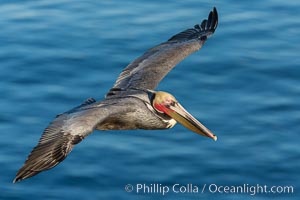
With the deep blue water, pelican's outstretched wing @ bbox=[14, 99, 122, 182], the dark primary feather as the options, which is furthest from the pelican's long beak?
the deep blue water

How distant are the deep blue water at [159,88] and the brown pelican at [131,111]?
251cm

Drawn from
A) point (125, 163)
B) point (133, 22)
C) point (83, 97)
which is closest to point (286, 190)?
point (125, 163)

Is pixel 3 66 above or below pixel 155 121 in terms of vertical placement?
above

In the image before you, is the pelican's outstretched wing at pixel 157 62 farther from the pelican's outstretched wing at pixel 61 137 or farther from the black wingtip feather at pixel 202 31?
the pelican's outstretched wing at pixel 61 137

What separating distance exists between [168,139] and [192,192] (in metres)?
1.57

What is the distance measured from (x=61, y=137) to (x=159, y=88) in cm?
762

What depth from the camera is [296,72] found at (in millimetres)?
26766

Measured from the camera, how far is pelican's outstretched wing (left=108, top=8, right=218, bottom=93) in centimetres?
2167

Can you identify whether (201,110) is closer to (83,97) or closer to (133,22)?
(83,97)

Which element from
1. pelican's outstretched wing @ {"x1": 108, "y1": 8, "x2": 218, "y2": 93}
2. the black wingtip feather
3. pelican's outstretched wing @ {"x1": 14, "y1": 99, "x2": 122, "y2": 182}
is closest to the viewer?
pelican's outstretched wing @ {"x1": 14, "y1": 99, "x2": 122, "y2": 182}

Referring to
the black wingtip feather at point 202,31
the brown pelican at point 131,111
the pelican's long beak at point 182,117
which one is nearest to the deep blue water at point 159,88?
the black wingtip feather at point 202,31

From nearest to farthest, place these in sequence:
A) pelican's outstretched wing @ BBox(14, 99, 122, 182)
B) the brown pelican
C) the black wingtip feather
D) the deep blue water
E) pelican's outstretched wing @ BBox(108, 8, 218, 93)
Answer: pelican's outstretched wing @ BBox(14, 99, 122, 182)
the brown pelican
pelican's outstretched wing @ BBox(108, 8, 218, 93)
the black wingtip feather
the deep blue water

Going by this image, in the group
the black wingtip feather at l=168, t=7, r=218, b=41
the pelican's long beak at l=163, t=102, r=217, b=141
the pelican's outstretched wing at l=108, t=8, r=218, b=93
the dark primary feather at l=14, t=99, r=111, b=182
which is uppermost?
the black wingtip feather at l=168, t=7, r=218, b=41

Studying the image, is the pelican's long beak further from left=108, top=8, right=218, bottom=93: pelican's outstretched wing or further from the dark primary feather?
the dark primary feather
